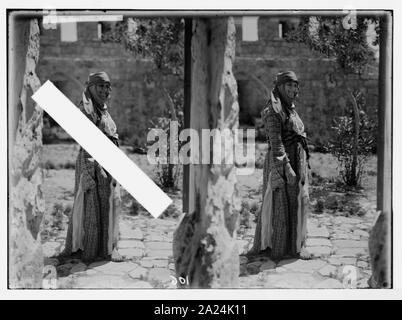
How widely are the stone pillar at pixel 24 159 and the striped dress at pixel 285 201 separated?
1.82 m

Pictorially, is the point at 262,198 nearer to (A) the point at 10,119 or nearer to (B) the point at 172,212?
(B) the point at 172,212

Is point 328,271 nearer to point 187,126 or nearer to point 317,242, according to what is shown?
point 317,242

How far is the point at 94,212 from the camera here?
6609mm

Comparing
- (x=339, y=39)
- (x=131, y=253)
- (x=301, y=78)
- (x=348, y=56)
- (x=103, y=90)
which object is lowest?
(x=131, y=253)

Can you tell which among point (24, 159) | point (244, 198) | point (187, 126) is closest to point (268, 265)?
point (244, 198)

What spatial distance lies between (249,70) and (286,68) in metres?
0.30

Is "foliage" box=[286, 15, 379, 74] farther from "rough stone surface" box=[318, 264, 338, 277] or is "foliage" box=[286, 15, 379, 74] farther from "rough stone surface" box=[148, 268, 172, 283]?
"rough stone surface" box=[148, 268, 172, 283]

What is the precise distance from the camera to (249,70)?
258 inches

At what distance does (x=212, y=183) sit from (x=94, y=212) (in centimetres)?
101

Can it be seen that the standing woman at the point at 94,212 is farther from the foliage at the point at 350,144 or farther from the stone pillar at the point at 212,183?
the foliage at the point at 350,144

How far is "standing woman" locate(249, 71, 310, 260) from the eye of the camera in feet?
21.5

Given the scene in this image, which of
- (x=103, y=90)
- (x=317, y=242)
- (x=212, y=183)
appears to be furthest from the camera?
(x=317, y=242)
